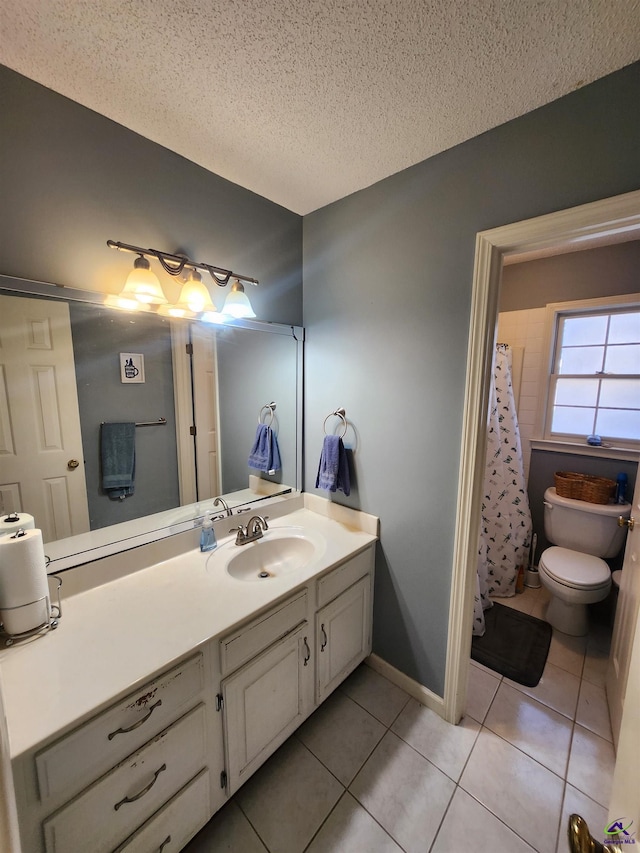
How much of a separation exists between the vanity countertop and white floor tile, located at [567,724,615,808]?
3.88ft

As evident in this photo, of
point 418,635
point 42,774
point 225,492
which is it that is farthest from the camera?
point 225,492

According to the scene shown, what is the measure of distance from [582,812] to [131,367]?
7.52 ft

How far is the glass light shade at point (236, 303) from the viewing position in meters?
1.49

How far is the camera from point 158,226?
1334 mm

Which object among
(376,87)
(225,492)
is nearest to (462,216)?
(376,87)

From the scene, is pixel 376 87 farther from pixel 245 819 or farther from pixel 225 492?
pixel 245 819

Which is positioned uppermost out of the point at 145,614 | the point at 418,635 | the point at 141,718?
the point at 145,614

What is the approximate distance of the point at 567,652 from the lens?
1.91 meters

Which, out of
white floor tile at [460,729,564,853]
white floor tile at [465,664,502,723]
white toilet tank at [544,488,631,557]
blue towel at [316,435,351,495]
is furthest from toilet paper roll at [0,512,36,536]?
white toilet tank at [544,488,631,557]

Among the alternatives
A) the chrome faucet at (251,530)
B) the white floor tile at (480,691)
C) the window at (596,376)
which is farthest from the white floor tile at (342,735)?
the window at (596,376)

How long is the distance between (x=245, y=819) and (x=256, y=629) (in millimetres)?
673

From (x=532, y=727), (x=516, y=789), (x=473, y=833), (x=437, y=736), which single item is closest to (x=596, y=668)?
(x=532, y=727)

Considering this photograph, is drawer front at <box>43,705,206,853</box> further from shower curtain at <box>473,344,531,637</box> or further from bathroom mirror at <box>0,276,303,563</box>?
shower curtain at <box>473,344,531,637</box>

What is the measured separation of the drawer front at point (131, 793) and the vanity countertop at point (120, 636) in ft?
0.74
